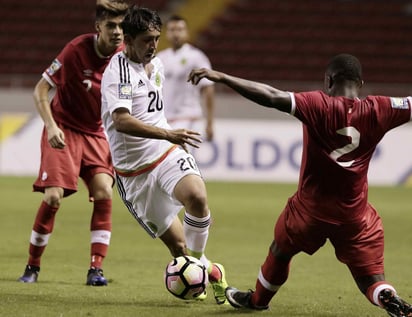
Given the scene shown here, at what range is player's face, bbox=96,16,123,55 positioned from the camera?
6930 mm

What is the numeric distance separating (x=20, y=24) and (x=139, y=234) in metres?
14.6

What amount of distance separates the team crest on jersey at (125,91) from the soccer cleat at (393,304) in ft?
6.46

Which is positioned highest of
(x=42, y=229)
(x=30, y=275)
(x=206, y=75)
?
(x=206, y=75)

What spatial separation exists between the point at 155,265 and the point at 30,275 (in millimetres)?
1388

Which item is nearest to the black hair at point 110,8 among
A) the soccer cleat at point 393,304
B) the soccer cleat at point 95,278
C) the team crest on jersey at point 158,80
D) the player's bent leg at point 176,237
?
the team crest on jersey at point 158,80

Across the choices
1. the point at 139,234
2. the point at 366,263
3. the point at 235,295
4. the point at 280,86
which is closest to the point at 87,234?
the point at 139,234

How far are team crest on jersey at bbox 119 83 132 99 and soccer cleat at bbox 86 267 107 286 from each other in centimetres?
147

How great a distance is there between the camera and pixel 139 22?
6.20 meters

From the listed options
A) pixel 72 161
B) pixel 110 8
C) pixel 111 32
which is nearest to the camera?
pixel 110 8

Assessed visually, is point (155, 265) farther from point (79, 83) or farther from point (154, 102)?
point (154, 102)

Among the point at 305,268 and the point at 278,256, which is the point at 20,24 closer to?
the point at 305,268

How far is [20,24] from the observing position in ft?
78.0

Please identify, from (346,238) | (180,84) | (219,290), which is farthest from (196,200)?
(180,84)

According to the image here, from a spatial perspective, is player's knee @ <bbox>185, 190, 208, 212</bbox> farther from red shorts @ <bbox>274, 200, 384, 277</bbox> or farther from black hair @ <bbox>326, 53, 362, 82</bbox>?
black hair @ <bbox>326, 53, 362, 82</bbox>
